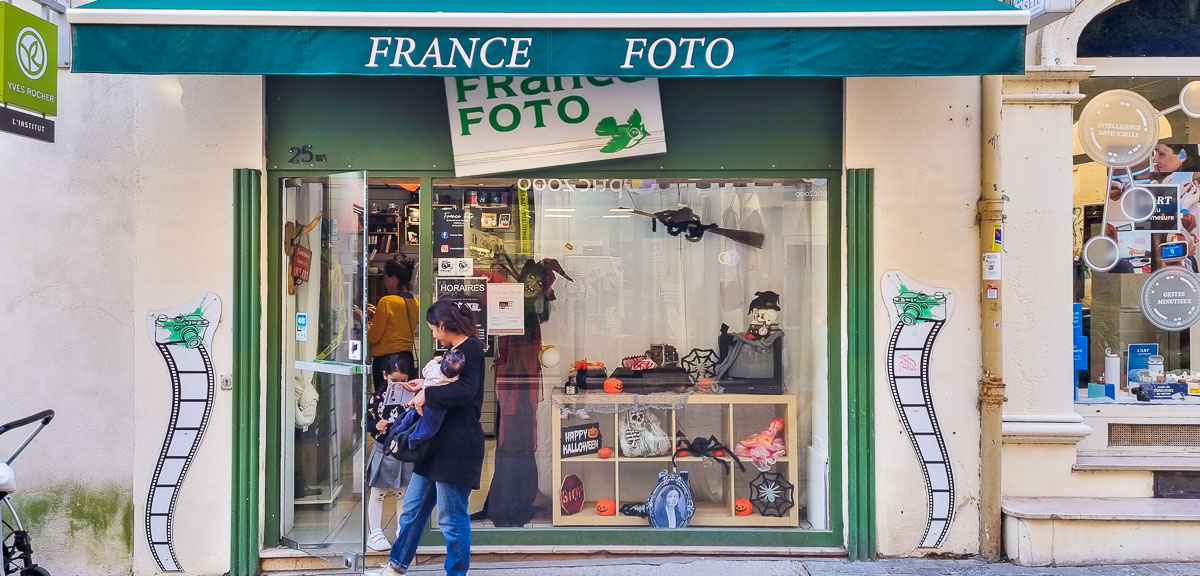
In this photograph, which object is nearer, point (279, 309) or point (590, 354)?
point (279, 309)

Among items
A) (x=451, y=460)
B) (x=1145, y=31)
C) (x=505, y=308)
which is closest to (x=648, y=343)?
(x=505, y=308)

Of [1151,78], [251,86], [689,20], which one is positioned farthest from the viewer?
[1151,78]

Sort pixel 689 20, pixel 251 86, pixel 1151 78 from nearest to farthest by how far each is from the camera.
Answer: pixel 689 20
pixel 251 86
pixel 1151 78

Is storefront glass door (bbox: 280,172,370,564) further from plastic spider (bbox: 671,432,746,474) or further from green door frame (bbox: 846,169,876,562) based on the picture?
green door frame (bbox: 846,169,876,562)

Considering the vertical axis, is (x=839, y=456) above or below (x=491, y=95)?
below

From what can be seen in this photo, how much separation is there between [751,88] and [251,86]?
2947mm

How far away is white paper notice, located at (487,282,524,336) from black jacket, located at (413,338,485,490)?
1.03m

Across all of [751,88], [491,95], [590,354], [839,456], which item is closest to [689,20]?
[751,88]

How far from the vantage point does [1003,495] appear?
4.84 m

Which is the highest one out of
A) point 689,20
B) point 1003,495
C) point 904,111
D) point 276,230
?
point 689,20

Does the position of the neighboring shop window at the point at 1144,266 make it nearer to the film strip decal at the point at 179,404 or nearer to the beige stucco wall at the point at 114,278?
the beige stucco wall at the point at 114,278

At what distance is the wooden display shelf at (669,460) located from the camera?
16.4 ft

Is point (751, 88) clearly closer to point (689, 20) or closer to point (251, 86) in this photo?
point (689, 20)

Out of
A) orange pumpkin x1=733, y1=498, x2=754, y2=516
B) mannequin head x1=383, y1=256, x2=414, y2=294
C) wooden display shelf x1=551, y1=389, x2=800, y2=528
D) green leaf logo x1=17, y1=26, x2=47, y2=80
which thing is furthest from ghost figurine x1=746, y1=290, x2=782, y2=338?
green leaf logo x1=17, y1=26, x2=47, y2=80
